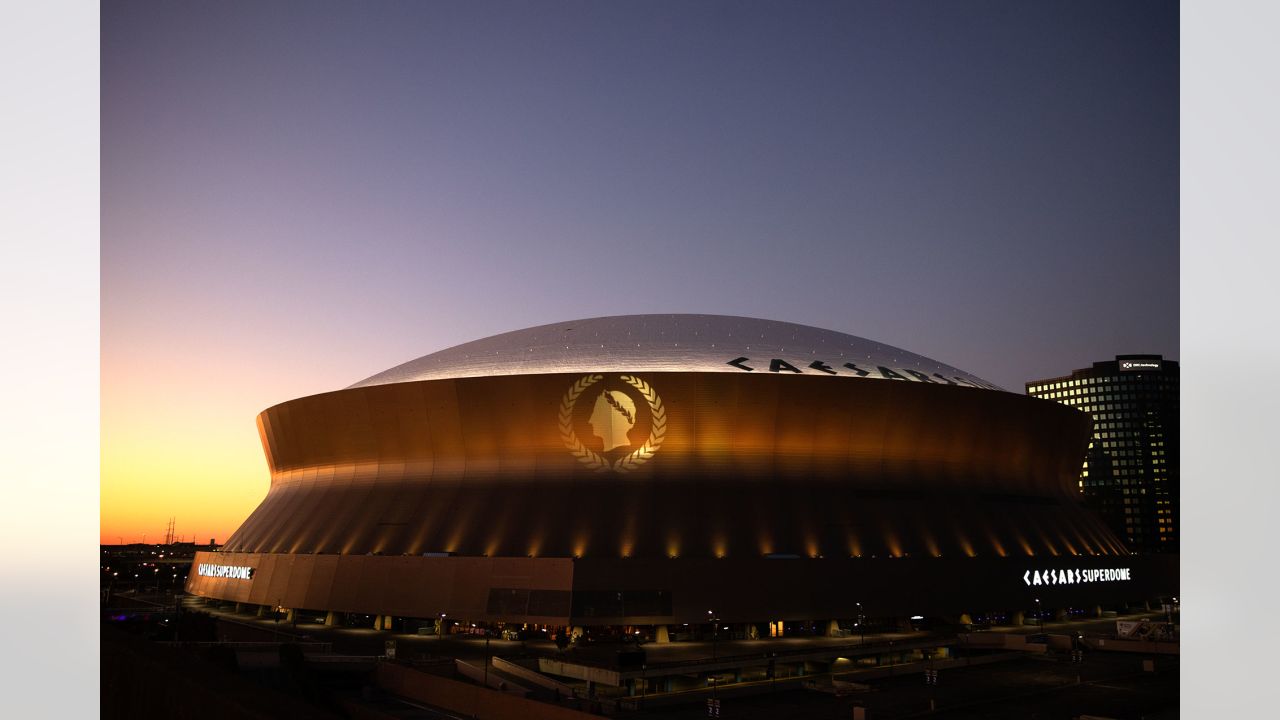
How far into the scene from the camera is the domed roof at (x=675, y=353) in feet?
144

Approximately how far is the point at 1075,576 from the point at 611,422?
21.7 meters

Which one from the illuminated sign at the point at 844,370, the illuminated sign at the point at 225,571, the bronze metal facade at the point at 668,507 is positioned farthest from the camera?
the illuminated sign at the point at 225,571

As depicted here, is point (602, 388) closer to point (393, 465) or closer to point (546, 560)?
point (546, 560)

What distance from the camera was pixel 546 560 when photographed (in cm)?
3612

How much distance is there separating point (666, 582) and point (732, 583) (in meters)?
2.41

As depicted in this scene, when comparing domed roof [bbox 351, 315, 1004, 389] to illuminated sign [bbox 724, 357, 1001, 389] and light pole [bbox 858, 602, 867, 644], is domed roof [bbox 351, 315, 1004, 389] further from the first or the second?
light pole [bbox 858, 602, 867, 644]

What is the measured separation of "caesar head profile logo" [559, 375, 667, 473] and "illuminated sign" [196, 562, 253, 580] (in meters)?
16.1

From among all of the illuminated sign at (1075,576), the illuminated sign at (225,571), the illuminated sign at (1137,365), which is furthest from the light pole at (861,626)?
the illuminated sign at (1137,365)

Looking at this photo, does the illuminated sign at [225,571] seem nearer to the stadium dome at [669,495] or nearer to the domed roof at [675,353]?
the stadium dome at [669,495]

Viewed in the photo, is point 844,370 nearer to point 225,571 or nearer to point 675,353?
point 675,353

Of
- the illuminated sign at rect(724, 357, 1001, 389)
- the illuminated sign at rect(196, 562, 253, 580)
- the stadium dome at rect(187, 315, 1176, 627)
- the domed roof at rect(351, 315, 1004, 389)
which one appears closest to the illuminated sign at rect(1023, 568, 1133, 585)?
the stadium dome at rect(187, 315, 1176, 627)

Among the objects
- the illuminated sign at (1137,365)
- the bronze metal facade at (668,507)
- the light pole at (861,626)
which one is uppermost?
the illuminated sign at (1137,365)

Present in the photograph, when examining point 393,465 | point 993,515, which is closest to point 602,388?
point 393,465

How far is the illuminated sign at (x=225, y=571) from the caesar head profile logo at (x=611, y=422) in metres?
16.1
